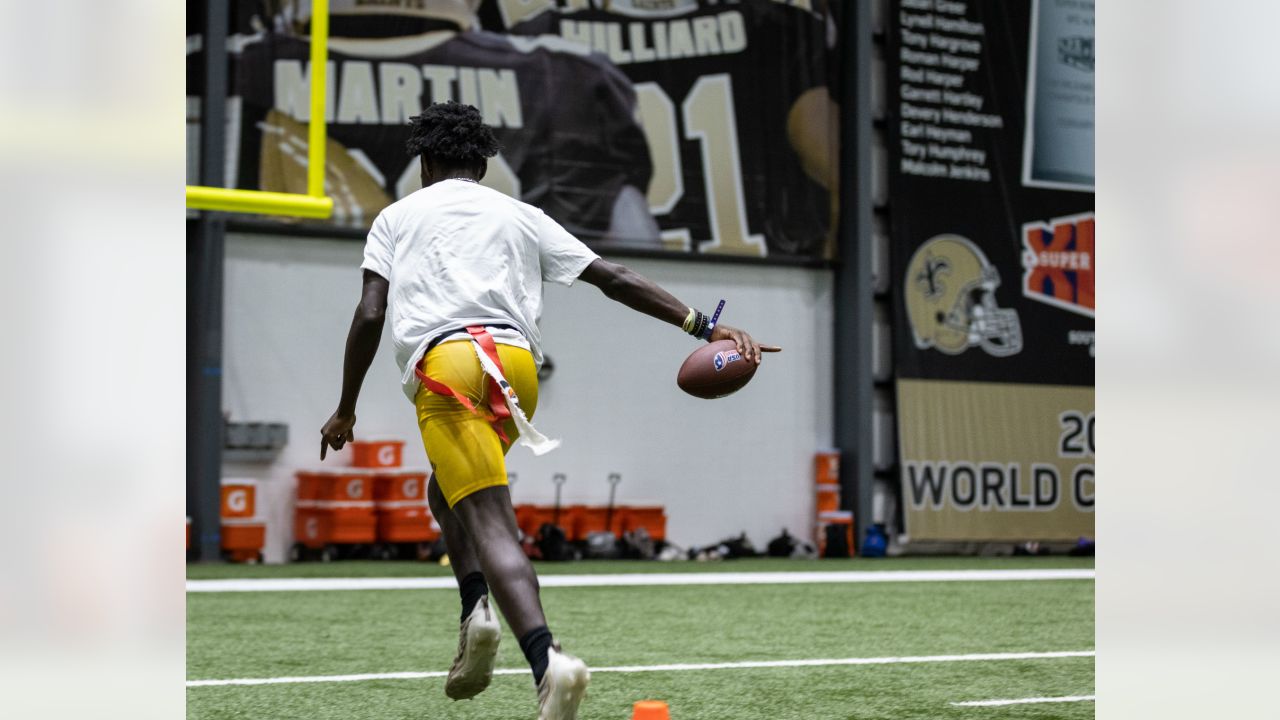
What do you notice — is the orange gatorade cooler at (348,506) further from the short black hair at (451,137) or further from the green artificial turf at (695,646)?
the short black hair at (451,137)

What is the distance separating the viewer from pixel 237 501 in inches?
499

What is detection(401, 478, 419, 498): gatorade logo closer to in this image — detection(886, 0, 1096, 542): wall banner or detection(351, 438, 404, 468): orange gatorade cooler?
detection(351, 438, 404, 468): orange gatorade cooler

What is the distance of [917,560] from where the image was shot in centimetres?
1443

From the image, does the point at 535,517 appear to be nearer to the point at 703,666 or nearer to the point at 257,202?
the point at 257,202

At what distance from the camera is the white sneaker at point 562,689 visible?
10.8ft

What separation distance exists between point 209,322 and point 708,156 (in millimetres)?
4970

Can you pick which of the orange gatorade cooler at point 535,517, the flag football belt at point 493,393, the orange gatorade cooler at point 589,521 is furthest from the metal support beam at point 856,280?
the flag football belt at point 493,393
